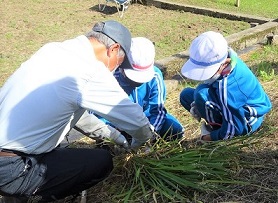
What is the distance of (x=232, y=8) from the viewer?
10.4 meters

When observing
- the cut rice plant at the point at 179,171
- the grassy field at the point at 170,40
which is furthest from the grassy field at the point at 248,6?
the cut rice plant at the point at 179,171

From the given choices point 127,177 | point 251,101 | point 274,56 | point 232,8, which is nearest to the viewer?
point 127,177

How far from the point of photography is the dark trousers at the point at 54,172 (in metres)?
2.78

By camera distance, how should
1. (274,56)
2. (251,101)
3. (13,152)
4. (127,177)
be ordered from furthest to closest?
(274,56) < (251,101) < (127,177) < (13,152)

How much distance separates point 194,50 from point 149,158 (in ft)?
2.55

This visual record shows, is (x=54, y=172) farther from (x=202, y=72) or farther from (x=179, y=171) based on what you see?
(x=202, y=72)

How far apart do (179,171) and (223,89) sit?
0.64 metres

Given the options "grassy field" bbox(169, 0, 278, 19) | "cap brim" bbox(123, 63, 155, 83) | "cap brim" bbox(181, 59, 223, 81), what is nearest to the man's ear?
"cap brim" bbox(123, 63, 155, 83)

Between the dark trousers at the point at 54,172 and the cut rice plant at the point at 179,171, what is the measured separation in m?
0.19

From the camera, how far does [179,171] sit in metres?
3.09

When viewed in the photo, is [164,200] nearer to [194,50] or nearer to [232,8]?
[194,50]

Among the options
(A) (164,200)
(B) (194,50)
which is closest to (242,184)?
(A) (164,200)

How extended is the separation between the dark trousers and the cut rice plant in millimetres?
190

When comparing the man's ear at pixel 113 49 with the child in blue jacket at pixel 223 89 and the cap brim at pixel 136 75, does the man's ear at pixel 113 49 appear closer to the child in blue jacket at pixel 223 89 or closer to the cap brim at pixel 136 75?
the cap brim at pixel 136 75
